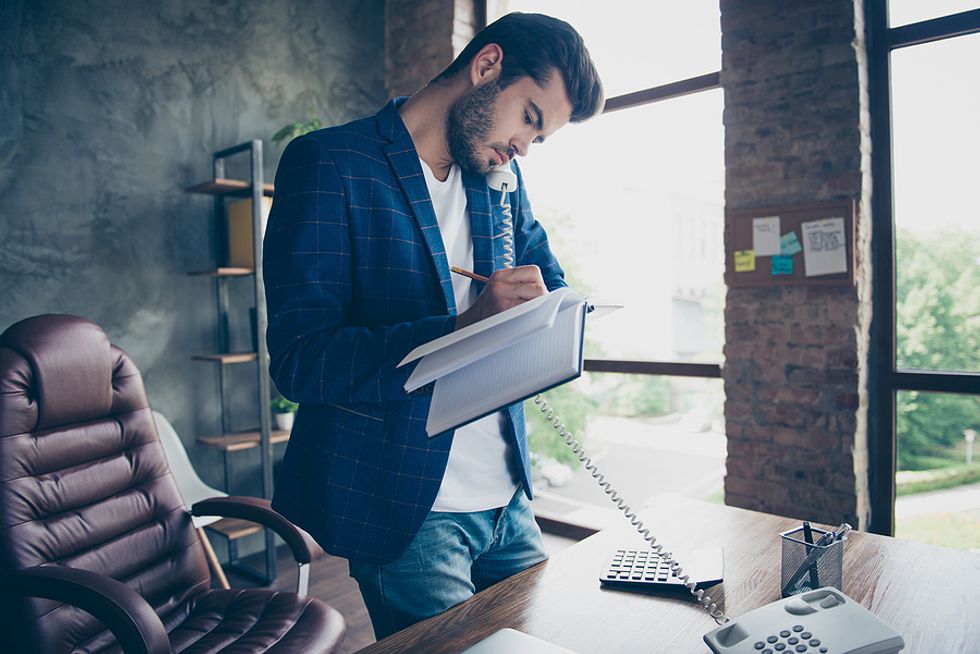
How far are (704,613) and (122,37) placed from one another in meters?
3.26

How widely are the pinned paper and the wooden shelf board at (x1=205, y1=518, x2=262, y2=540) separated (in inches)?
99.9

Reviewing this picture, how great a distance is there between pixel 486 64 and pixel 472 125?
A: 11 cm

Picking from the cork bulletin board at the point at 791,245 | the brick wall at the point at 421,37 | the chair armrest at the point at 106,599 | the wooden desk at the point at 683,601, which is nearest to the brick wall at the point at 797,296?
the cork bulletin board at the point at 791,245

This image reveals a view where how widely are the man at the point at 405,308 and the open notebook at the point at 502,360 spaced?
3.6 inches

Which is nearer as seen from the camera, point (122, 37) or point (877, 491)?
point (877, 491)

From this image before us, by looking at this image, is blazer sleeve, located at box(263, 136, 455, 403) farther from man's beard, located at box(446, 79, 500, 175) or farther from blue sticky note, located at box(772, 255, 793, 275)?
blue sticky note, located at box(772, 255, 793, 275)

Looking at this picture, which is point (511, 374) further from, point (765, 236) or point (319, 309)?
point (765, 236)

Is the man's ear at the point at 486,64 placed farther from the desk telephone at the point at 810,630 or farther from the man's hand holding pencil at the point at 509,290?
the desk telephone at the point at 810,630

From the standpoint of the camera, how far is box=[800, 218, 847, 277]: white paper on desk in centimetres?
252

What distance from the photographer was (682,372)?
3141mm

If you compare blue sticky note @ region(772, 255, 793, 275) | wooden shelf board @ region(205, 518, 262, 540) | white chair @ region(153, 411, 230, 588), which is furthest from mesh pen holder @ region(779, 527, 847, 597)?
wooden shelf board @ region(205, 518, 262, 540)

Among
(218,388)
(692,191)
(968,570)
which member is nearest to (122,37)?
(218,388)

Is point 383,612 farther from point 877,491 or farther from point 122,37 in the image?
point 122,37

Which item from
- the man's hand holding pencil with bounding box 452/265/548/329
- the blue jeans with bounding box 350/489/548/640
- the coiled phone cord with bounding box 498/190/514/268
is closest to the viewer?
the man's hand holding pencil with bounding box 452/265/548/329
